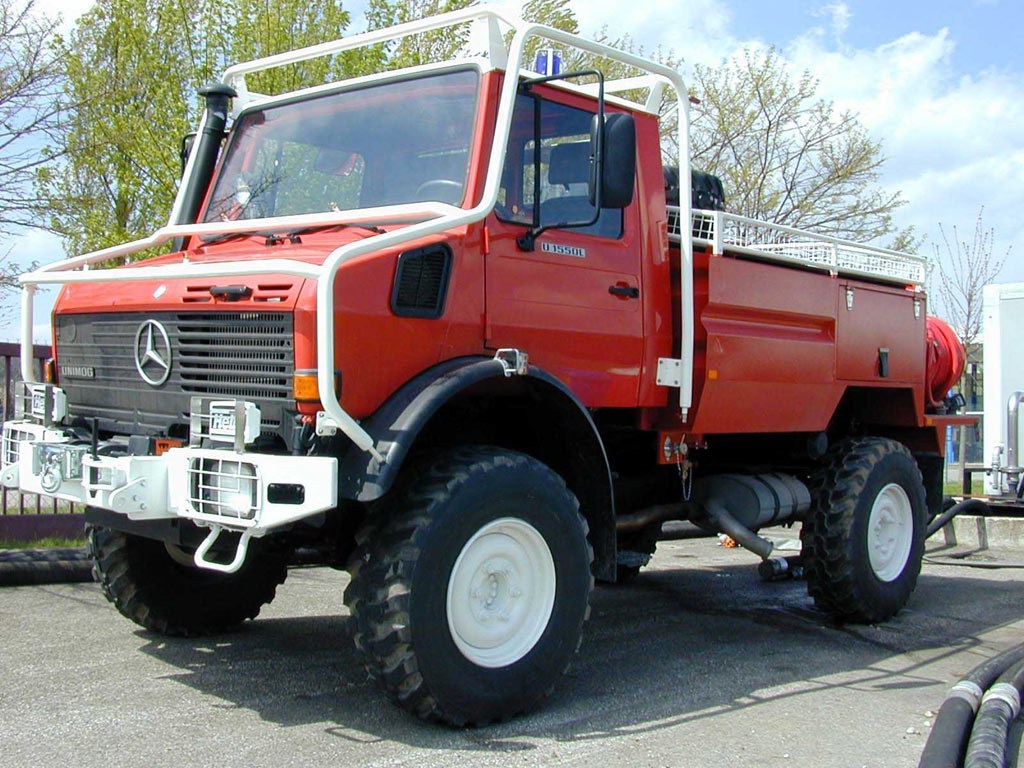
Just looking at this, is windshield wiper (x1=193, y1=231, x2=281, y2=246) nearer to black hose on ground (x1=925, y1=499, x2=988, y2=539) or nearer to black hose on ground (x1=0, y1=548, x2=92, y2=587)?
black hose on ground (x1=0, y1=548, x2=92, y2=587)

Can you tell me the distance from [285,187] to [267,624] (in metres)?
2.62

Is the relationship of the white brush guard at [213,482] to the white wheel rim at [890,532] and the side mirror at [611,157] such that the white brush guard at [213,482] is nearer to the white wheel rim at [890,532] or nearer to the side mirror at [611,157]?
the side mirror at [611,157]

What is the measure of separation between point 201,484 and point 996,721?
10.7ft

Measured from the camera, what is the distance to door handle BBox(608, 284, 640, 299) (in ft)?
19.1

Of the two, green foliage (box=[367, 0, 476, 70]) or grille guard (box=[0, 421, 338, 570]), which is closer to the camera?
grille guard (box=[0, 421, 338, 570])

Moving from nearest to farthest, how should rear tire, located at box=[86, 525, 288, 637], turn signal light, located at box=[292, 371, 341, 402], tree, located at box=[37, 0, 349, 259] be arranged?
turn signal light, located at box=[292, 371, 341, 402]
rear tire, located at box=[86, 525, 288, 637]
tree, located at box=[37, 0, 349, 259]

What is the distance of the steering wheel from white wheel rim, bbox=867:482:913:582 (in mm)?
3706

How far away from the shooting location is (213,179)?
20.9 feet

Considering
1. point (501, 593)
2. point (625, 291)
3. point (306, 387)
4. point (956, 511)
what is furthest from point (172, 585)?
point (956, 511)

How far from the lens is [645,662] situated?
626 cm

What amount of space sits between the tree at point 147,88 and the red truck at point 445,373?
5.66 m

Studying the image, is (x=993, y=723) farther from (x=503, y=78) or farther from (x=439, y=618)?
(x=503, y=78)

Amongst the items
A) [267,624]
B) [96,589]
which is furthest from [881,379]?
[96,589]

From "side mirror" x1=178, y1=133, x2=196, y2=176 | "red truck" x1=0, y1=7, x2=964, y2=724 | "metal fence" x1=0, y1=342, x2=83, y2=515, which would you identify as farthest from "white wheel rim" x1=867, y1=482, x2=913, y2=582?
"metal fence" x1=0, y1=342, x2=83, y2=515
